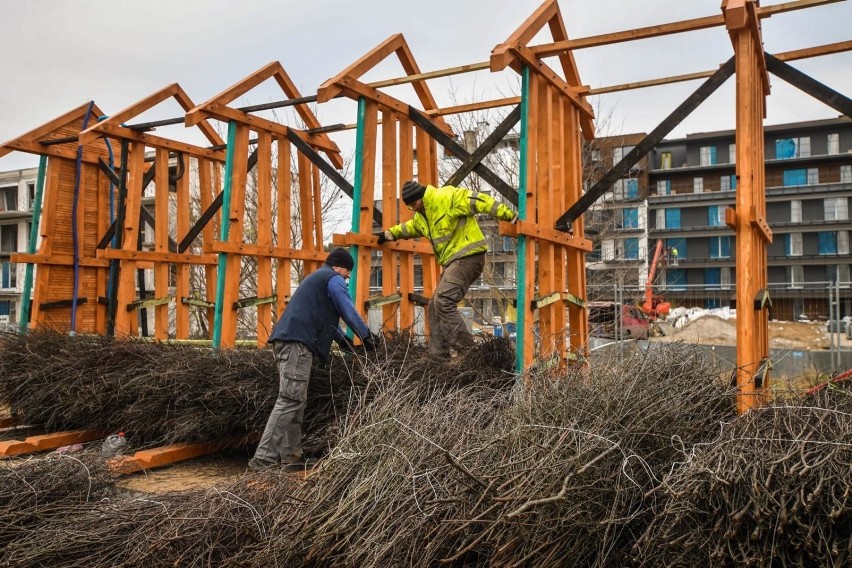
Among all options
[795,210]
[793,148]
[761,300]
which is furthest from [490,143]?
[793,148]

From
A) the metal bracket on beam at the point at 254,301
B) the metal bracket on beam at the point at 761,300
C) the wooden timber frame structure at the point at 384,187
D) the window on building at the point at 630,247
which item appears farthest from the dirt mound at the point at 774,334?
the metal bracket on beam at the point at 761,300

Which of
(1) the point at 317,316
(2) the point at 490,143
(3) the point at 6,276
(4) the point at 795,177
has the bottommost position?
(1) the point at 317,316

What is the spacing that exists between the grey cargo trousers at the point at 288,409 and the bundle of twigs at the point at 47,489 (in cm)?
111

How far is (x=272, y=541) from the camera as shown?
3.73 meters

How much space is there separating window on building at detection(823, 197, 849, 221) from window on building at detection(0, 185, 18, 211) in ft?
171

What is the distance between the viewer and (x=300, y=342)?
6.05 m

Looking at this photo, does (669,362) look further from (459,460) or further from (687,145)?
(687,145)

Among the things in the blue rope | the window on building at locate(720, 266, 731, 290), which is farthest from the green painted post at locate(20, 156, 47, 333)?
the window on building at locate(720, 266, 731, 290)

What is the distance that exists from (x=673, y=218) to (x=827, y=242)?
31.8ft

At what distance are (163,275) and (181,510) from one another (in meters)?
6.42

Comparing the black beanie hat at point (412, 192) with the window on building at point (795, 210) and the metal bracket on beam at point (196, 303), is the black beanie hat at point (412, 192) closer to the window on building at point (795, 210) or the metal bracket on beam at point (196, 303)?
the metal bracket on beam at point (196, 303)

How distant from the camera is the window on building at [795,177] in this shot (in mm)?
52812

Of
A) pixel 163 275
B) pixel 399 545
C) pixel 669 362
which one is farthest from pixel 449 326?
pixel 163 275

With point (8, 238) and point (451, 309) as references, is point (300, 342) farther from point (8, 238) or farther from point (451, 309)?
point (8, 238)
